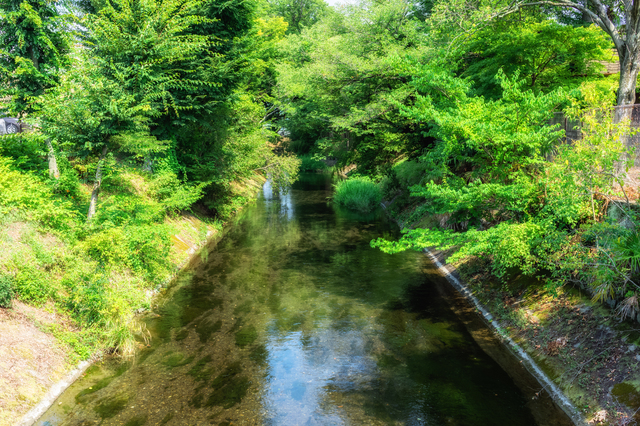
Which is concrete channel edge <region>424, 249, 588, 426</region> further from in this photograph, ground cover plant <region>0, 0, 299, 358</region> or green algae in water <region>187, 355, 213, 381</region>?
ground cover plant <region>0, 0, 299, 358</region>

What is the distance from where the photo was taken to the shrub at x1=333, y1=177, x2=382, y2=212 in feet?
93.1

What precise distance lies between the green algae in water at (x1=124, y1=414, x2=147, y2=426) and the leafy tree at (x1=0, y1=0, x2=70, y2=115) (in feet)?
29.8

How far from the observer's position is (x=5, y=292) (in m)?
8.78

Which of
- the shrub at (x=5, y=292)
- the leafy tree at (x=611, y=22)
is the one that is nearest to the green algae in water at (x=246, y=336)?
the shrub at (x=5, y=292)

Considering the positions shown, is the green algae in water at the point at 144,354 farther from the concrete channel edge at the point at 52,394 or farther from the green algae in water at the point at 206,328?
the green algae in water at the point at 206,328

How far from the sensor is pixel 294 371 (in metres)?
9.72

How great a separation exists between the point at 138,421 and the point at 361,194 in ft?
72.1

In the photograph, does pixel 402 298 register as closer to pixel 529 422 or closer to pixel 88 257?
pixel 529 422

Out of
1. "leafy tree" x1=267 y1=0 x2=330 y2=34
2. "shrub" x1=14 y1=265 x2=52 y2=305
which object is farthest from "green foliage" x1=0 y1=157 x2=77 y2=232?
"leafy tree" x1=267 y1=0 x2=330 y2=34

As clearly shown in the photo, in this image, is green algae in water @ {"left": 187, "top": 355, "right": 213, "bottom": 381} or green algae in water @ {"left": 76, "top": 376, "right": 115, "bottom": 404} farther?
green algae in water @ {"left": 187, "top": 355, "right": 213, "bottom": 381}

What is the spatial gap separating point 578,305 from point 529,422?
10.4 feet

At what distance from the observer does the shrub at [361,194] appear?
→ 28375mm

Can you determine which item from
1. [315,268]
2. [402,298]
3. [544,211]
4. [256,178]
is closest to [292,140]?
[256,178]

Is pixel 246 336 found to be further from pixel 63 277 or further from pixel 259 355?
pixel 63 277
